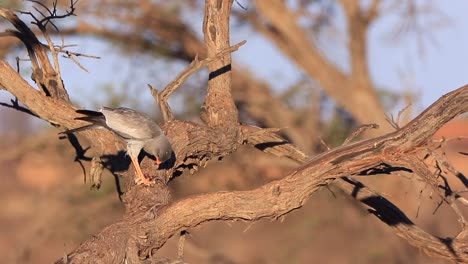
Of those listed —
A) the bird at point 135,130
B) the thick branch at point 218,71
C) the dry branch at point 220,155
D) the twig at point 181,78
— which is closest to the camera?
the dry branch at point 220,155

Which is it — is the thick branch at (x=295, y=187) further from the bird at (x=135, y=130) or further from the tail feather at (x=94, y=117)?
the tail feather at (x=94, y=117)

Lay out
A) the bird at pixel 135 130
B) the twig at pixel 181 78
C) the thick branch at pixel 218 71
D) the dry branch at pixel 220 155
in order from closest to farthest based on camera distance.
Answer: the dry branch at pixel 220 155, the bird at pixel 135 130, the twig at pixel 181 78, the thick branch at pixel 218 71

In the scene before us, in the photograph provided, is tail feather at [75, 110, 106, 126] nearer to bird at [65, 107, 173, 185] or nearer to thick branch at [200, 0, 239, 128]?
bird at [65, 107, 173, 185]

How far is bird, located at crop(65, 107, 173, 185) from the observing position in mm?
5277

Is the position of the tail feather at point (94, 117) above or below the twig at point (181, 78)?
below

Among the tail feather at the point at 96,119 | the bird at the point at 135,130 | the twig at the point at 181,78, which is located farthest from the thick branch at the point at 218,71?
the tail feather at the point at 96,119

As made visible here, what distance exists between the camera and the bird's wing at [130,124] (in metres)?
5.30

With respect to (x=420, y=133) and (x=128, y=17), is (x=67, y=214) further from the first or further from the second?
(x=420, y=133)

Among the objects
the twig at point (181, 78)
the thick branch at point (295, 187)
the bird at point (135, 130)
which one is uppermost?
the twig at point (181, 78)

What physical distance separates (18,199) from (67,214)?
1320cm

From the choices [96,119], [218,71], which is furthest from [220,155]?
[96,119]

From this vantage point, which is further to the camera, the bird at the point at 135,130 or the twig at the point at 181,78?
the twig at the point at 181,78

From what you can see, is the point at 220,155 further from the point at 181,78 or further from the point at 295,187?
the point at 295,187

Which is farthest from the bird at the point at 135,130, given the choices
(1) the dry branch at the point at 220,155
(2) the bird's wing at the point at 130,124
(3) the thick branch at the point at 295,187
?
(3) the thick branch at the point at 295,187
